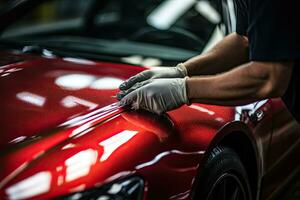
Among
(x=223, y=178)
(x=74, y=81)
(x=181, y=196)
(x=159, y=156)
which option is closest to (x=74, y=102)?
(x=74, y=81)

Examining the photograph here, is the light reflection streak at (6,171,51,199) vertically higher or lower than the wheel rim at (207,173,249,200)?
higher

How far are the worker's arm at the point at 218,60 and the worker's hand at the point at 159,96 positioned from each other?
38 cm

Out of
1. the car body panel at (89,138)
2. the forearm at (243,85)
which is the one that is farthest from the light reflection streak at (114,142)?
the forearm at (243,85)

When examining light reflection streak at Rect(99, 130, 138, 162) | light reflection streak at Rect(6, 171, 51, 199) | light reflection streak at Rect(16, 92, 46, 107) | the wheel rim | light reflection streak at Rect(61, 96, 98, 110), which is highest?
light reflection streak at Rect(16, 92, 46, 107)

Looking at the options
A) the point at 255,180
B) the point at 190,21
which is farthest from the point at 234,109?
Answer: the point at 190,21

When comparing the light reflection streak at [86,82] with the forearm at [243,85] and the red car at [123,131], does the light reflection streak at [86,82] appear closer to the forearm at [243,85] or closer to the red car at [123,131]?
the red car at [123,131]

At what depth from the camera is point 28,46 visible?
3010 millimetres

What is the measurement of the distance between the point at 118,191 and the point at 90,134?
0.26 metres

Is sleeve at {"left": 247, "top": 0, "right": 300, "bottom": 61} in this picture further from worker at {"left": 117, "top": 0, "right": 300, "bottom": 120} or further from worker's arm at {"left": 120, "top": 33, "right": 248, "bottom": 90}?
worker's arm at {"left": 120, "top": 33, "right": 248, "bottom": 90}

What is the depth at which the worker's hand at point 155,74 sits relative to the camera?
7.82ft

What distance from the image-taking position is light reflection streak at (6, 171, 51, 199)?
1674mm

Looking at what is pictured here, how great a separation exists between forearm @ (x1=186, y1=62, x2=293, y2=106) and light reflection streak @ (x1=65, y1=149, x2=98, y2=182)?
19.3 inches

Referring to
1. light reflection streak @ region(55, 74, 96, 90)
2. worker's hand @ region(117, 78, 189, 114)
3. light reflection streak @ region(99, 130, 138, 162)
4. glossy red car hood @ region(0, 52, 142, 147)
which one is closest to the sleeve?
worker's hand @ region(117, 78, 189, 114)

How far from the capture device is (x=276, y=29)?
1.97 m
